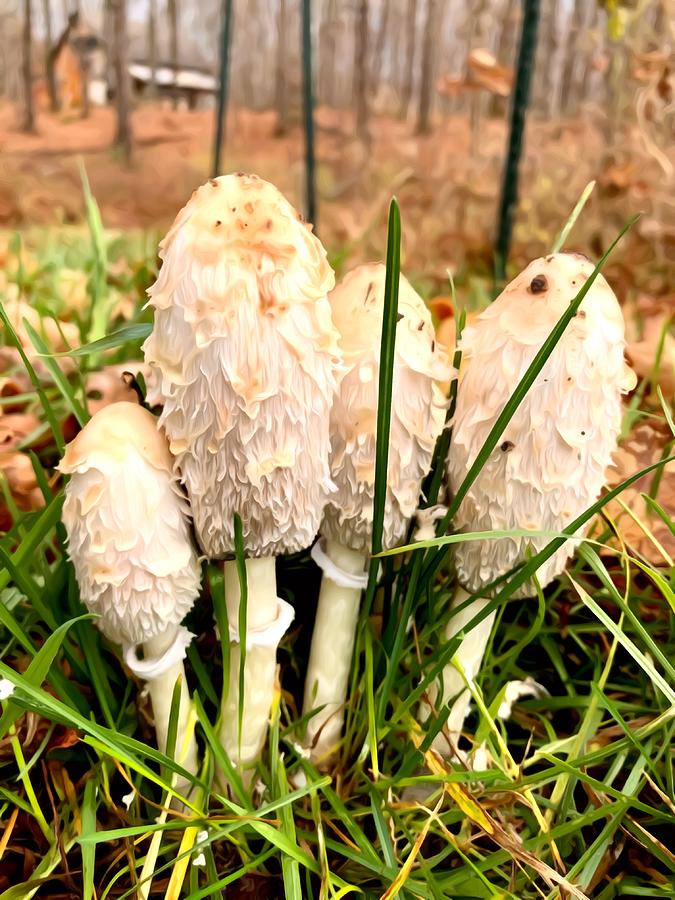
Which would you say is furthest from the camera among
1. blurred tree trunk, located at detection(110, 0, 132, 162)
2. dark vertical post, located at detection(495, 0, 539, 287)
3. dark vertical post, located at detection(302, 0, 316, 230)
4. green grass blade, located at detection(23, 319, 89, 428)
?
blurred tree trunk, located at detection(110, 0, 132, 162)

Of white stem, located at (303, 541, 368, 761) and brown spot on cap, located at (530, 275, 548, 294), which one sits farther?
white stem, located at (303, 541, 368, 761)

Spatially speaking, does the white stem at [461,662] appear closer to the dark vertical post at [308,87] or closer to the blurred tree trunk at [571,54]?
the dark vertical post at [308,87]

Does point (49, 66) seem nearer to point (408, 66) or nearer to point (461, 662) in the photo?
point (408, 66)

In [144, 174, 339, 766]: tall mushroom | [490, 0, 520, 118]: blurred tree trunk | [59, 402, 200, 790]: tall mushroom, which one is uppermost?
[490, 0, 520, 118]: blurred tree trunk

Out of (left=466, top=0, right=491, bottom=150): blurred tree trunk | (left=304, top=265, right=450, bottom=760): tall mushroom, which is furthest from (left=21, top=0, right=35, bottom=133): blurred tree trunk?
(left=304, top=265, right=450, bottom=760): tall mushroom

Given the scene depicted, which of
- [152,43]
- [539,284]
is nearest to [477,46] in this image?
[152,43]

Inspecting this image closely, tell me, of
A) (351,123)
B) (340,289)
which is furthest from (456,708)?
(351,123)

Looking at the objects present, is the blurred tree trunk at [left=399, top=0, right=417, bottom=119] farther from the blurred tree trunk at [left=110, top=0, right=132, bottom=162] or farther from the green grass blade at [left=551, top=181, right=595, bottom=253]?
the green grass blade at [left=551, top=181, right=595, bottom=253]
